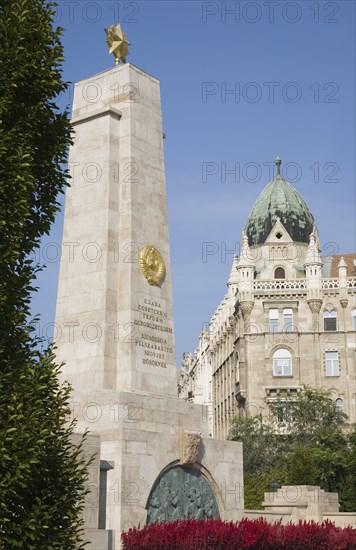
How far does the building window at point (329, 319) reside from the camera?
7075 centimetres

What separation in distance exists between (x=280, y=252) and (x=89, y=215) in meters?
52.4

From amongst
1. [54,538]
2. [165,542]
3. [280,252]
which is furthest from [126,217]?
[280,252]

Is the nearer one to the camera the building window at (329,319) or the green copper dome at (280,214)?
the building window at (329,319)

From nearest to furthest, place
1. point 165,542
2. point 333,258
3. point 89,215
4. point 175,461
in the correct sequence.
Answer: point 165,542 < point 175,461 < point 89,215 < point 333,258

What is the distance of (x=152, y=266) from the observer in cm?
2581

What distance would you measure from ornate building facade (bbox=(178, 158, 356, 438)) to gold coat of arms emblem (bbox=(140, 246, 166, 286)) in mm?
44201

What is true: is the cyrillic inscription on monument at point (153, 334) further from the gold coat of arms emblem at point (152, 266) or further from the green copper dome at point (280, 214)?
the green copper dome at point (280, 214)

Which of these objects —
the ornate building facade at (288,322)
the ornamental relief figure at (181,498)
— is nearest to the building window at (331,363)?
the ornate building facade at (288,322)

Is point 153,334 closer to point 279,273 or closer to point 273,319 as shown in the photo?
point 273,319

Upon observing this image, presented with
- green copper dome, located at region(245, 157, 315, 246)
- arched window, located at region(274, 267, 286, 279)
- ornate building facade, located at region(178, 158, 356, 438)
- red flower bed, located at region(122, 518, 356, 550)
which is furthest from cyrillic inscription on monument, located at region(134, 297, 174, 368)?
green copper dome, located at region(245, 157, 315, 246)

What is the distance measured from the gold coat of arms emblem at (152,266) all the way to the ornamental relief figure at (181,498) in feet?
19.0

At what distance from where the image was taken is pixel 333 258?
81.6 m

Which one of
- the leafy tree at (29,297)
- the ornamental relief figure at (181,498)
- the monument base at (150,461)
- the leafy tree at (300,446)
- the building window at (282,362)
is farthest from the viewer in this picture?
the building window at (282,362)

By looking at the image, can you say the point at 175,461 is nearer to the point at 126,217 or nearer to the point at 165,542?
the point at 165,542
